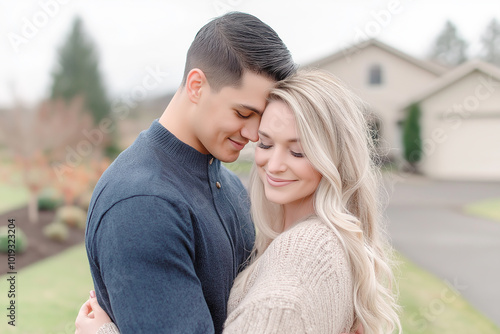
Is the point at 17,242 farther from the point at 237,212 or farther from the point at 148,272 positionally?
the point at 148,272

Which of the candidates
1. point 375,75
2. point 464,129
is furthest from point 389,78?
point 464,129

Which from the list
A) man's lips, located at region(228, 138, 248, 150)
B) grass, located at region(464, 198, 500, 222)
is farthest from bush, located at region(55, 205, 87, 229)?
grass, located at region(464, 198, 500, 222)

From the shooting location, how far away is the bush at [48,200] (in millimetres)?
7570

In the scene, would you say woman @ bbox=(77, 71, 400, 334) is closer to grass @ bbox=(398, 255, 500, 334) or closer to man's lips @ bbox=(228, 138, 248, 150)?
man's lips @ bbox=(228, 138, 248, 150)

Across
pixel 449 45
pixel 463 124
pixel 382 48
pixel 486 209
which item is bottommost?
pixel 449 45

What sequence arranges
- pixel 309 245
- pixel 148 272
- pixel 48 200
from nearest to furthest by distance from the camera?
1. pixel 148 272
2. pixel 309 245
3. pixel 48 200

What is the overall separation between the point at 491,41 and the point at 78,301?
46.0 m

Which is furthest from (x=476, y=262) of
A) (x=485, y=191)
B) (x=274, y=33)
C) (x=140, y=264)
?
(x=485, y=191)

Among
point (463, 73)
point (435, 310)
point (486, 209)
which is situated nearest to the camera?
point (435, 310)

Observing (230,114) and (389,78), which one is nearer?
(230,114)

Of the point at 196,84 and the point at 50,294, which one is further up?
the point at 196,84

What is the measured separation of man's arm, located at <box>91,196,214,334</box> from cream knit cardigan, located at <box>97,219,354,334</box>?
16 centimetres

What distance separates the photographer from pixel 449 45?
148 feet

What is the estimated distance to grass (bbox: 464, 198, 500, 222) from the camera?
9.89 meters
